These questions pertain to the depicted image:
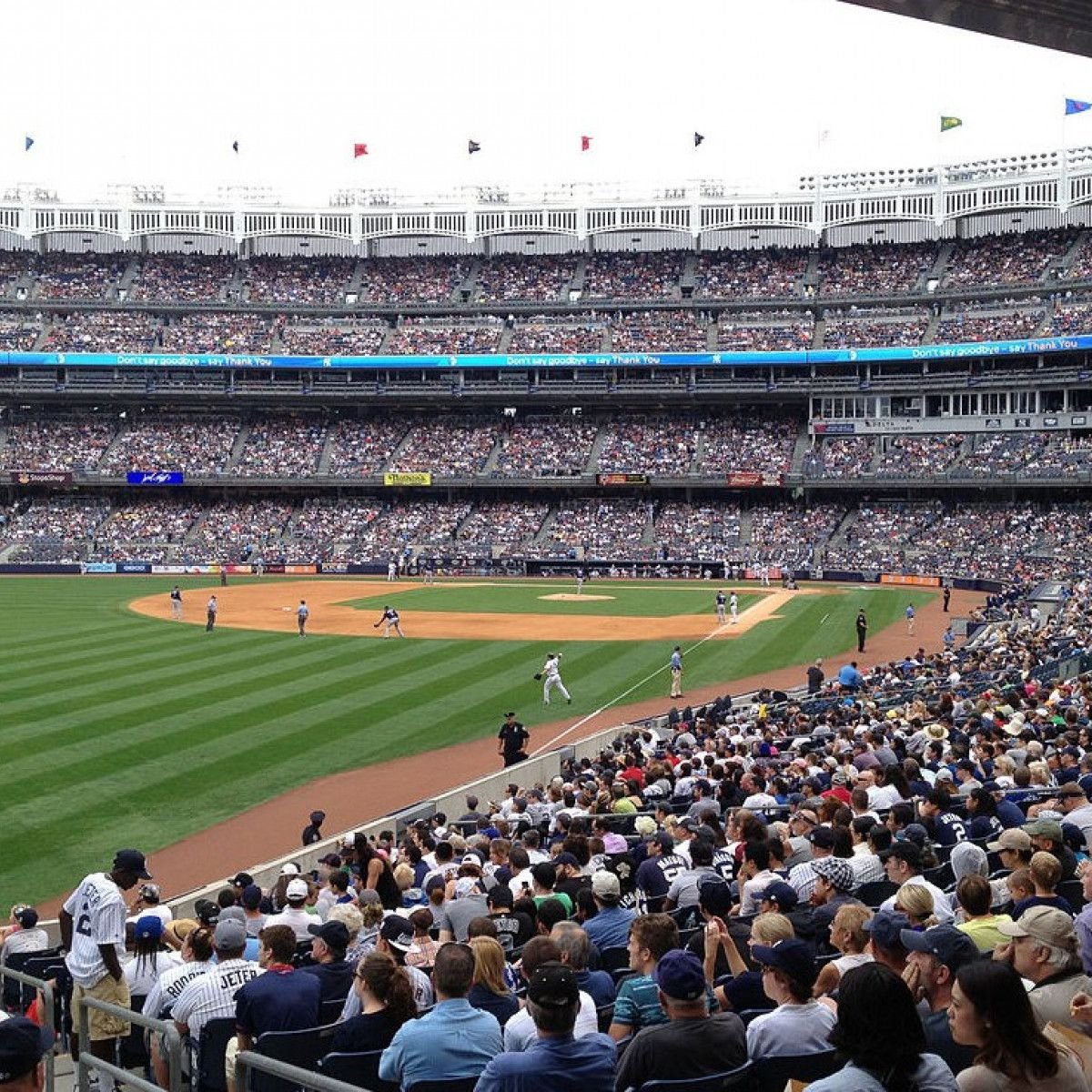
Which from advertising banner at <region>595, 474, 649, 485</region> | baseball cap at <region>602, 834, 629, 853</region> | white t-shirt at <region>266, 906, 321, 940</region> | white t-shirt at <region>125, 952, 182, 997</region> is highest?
advertising banner at <region>595, 474, 649, 485</region>

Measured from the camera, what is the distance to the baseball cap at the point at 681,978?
5242 mm

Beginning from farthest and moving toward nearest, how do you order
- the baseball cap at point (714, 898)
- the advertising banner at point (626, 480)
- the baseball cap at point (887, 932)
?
1. the advertising banner at point (626, 480)
2. the baseball cap at point (714, 898)
3. the baseball cap at point (887, 932)

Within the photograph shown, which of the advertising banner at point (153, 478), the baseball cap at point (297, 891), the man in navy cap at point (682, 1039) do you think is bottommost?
the baseball cap at point (297, 891)

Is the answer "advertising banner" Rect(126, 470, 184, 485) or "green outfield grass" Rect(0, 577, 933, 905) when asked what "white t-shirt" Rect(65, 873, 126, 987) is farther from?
"advertising banner" Rect(126, 470, 184, 485)

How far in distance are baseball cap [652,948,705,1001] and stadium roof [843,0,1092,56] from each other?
25.3 feet

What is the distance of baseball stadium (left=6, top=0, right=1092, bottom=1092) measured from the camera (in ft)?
20.9

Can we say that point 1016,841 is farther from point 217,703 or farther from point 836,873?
point 217,703

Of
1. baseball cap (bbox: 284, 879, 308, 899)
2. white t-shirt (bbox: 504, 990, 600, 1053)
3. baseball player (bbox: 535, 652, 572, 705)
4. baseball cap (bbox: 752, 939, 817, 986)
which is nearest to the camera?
baseball cap (bbox: 752, 939, 817, 986)

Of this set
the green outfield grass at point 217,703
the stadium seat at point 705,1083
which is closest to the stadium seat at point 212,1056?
the stadium seat at point 705,1083

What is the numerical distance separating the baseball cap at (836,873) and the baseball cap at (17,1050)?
221 inches

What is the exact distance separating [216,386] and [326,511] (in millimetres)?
13469

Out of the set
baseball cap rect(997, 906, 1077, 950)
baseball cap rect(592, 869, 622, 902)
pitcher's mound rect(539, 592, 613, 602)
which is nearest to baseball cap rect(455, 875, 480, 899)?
baseball cap rect(592, 869, 622, 902)

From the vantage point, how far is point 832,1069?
565 cm

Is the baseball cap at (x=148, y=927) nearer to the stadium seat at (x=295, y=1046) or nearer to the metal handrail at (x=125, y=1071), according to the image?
the metal handrail at (x=125, y=1071)
